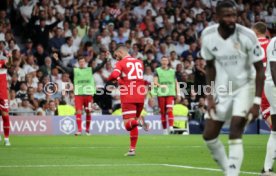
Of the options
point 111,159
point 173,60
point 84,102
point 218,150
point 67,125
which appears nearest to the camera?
point 218,150

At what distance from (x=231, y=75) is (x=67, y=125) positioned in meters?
18.6

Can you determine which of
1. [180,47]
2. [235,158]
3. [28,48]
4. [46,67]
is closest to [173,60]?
[180,47]

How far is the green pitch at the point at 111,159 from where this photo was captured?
12.9 metres

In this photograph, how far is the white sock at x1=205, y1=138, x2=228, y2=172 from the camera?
33.0ft

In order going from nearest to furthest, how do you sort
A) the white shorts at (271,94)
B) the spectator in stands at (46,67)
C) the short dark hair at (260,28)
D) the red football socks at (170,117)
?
1. the white shorts at (271,94)
2. the short dark hair at (260,28)
3. the red football socks at (170,117)
4. the spectator in stands at (46,67)

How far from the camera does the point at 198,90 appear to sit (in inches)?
1189

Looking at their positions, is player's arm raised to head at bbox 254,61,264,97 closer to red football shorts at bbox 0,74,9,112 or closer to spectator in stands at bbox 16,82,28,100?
red football shorts at bbox 0,74,9,112

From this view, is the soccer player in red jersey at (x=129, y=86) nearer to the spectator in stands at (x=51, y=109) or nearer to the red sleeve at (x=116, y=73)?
the red sleeve at (x=116, y=73)

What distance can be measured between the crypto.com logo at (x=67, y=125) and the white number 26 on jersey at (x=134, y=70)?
10.7m

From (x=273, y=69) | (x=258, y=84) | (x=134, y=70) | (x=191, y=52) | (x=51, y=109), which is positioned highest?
(x=191, y=52)

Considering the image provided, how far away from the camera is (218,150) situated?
33.3 feet

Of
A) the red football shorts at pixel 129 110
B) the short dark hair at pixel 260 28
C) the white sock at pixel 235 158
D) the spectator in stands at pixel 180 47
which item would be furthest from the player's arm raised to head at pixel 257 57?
the spectator in stands at pixel 180 47

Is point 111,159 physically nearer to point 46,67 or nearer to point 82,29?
point 46,67

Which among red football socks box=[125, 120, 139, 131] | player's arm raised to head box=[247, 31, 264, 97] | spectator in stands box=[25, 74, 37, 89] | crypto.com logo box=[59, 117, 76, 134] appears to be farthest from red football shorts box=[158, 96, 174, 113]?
player's arm raised to head box=[247, 31, 264, 97]
